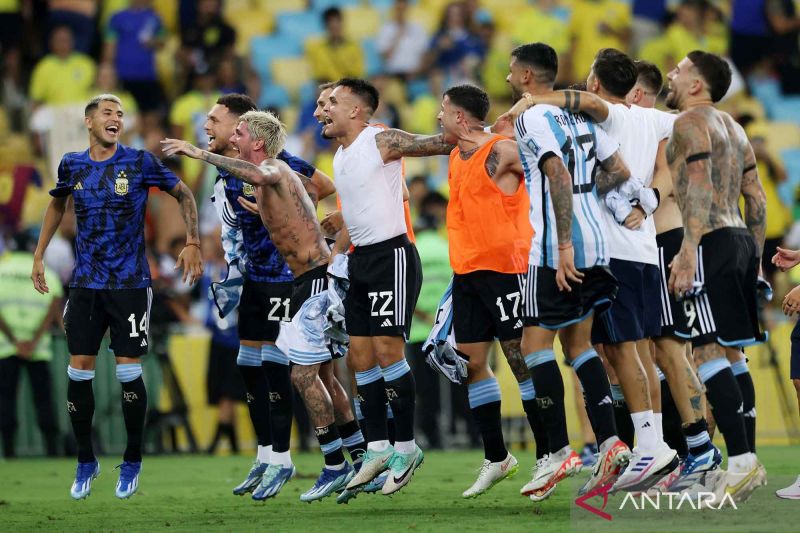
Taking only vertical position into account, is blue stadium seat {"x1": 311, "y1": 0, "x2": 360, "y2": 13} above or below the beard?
above

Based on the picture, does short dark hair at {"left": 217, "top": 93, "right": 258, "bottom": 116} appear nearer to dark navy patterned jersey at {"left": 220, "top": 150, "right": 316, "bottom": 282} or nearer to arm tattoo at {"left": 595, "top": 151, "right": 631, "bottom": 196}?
dark navy patterned jersey at {"left": 220, "top": 150, "right": 316, "bottom": 282}

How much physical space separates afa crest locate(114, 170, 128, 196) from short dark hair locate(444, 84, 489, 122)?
256 cm

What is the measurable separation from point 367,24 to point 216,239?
667 cm

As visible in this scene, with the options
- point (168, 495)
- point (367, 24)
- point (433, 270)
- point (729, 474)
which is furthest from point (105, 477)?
point (367, 24)

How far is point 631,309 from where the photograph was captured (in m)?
8.41

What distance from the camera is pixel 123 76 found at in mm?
19766

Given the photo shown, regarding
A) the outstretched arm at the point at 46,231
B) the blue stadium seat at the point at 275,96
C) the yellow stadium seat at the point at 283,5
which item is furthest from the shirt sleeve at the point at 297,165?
the yellow stadium seat at the point at 283,5

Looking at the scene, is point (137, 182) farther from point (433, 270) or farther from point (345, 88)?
point (433, 270)

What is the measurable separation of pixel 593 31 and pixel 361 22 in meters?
3.93

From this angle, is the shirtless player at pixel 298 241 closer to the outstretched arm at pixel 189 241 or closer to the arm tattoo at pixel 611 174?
the outstretched arm at pixel 189 241

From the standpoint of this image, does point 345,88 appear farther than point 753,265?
Yes

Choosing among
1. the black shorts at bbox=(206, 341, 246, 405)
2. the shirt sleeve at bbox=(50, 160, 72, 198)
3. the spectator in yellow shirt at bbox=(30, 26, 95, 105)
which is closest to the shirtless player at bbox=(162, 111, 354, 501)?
the shirt sleeve at bbox=(50, 160, 72, 198)

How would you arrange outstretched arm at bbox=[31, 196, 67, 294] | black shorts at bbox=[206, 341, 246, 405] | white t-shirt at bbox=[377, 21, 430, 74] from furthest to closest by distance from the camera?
1. white t-shirt at bbox=[377, 21, 430, 74]
2. black shorts at bbox=[206, 341, 246, 405]
3. outstretched arm at bbox=[31, 196, 67, 294]

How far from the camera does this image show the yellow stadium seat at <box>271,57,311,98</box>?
2089 centimetres
